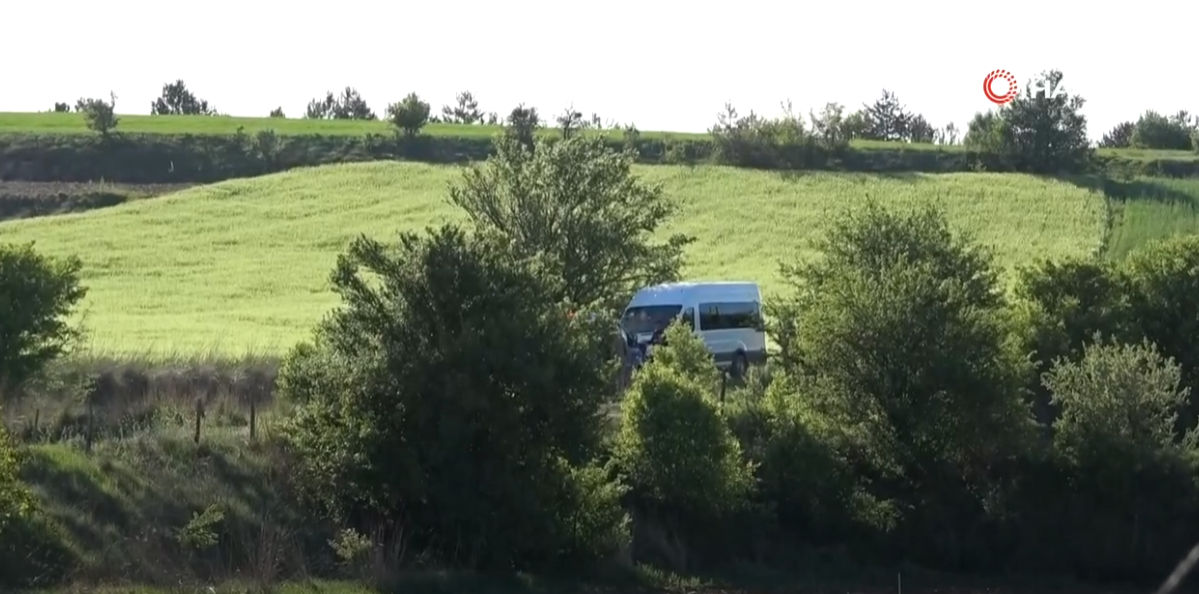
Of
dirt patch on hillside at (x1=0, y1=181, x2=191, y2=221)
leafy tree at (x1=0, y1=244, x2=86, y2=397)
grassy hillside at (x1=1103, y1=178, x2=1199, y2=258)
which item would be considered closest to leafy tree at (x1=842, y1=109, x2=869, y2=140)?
grassy hillside at (x1=1103, y1=178, x2=1199, y2=258)

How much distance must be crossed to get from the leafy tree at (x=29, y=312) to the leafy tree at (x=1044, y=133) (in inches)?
2195

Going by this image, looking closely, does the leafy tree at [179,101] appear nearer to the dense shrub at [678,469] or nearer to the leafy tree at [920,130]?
the leafy tree at [920,130]

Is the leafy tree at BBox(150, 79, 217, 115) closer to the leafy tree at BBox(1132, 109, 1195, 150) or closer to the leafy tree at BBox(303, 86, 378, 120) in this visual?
the leafy tree at BBox(303, 86, 378, 120)

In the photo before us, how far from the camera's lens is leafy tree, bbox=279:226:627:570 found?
2273cm

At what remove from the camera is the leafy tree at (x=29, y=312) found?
25.4 metres

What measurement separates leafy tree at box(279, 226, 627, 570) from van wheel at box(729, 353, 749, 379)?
11289 mm

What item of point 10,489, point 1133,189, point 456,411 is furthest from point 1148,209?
point 10,489

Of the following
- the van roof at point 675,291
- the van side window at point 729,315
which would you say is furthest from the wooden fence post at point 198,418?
the van side window at point 729,315

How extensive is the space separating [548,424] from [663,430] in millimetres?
2816

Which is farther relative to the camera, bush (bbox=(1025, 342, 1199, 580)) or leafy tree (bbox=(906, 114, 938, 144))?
leafy tree (bbox=(906, 114, 938, 144))

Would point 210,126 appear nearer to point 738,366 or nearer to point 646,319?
point 646,319

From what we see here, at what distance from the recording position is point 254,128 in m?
88.1

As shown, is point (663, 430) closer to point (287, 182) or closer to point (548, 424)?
point (548, 424)

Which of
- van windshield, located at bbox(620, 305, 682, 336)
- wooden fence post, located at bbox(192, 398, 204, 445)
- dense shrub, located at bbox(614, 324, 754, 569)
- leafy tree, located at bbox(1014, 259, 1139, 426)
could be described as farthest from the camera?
van windshield, located at bbox(620, 305, 682, 336)
